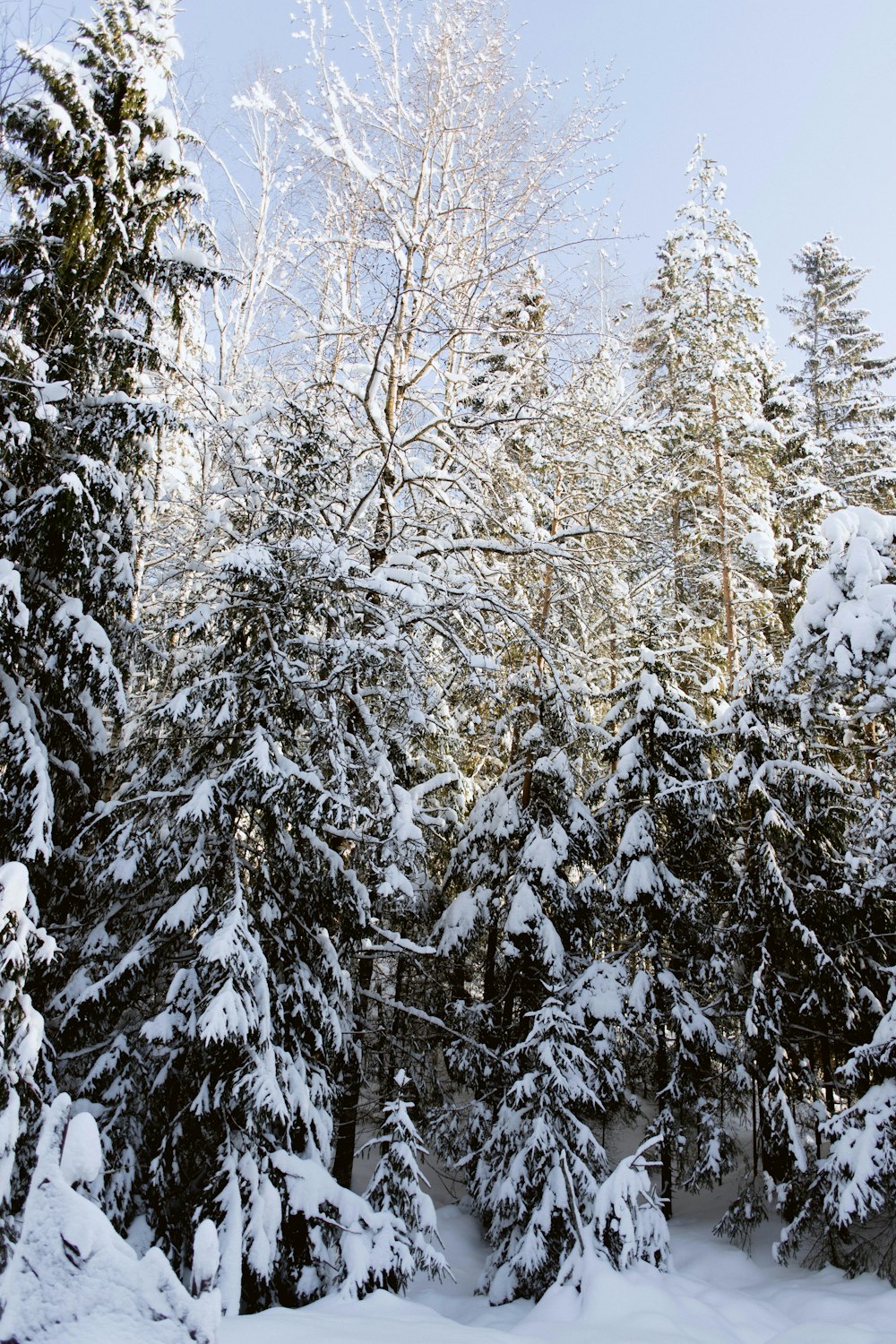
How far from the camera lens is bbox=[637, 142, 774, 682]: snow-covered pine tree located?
13.8m

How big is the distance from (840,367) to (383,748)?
1797 centimetres

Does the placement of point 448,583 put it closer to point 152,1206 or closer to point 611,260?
point 611,260

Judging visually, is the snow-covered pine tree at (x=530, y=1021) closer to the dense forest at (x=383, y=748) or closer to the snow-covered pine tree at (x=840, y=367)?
the dense forest at (x=383, y=748)

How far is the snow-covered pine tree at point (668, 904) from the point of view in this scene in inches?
355

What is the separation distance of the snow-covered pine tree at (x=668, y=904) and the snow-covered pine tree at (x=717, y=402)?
12.2 feet

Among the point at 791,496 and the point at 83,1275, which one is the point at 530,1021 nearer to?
the point at 83,1275

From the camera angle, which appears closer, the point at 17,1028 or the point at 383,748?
the point at 17,1028

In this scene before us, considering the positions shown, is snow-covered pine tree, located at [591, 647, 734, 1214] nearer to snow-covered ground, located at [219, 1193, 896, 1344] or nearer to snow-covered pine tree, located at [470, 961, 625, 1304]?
snow-covered pine tree, located at [470, 961, 625, 1304]

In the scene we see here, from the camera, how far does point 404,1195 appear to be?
6449 millimetres

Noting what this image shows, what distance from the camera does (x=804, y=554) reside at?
14.4 m

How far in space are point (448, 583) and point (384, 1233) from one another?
5645 millimetres

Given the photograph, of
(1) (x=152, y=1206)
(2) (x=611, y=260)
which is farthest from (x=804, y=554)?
(1) (x=152, y=1206)

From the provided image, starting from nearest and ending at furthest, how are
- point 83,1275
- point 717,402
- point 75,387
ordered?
point 83,1275 < point 75,387 < point 717,402

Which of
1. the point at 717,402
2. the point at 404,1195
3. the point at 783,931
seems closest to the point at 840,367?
the point at 717,402
